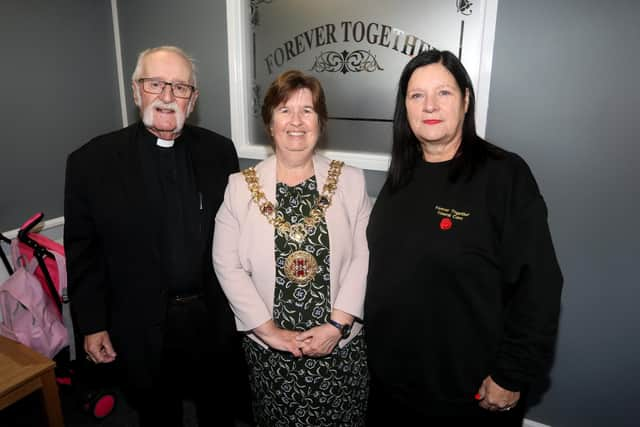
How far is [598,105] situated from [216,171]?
157 centimetres

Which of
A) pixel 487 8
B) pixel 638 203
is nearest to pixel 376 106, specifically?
pixel 487 8

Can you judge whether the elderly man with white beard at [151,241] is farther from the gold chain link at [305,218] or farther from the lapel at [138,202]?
the gold chain link at [305,218]

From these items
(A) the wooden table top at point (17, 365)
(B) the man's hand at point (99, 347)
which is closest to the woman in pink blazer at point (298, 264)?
(B) the man's hand at point (99, 347)

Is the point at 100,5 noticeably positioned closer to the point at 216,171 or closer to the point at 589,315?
the point at 216,171

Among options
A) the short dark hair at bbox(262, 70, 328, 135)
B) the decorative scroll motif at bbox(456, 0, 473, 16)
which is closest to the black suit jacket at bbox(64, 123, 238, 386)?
the short dark hair at bbox(262, 70, 328, 135)

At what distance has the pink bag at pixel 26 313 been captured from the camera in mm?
2232

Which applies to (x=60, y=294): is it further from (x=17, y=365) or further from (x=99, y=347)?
(x=99, y=347)

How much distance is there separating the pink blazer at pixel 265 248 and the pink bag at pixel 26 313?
4.15ft

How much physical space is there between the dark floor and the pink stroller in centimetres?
5

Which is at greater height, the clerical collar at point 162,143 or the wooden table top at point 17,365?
the clerical collar at point 162,143

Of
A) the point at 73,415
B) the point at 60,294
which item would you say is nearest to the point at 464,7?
the point at 60,294

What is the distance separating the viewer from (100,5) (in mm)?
3045

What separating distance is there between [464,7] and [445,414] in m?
1.69

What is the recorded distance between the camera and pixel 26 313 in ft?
7.43
